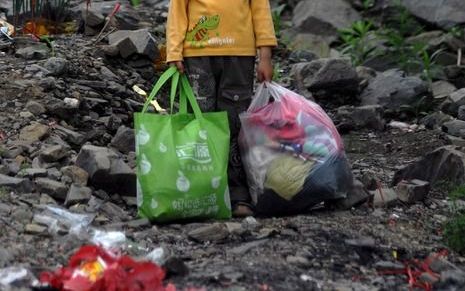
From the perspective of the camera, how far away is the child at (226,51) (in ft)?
14.9

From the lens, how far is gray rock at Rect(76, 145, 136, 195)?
4.64m

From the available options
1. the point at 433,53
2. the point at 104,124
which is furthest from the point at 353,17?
the point at 104,124

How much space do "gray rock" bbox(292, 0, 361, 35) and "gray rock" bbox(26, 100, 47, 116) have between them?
5243 mm

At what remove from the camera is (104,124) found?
19.0ft

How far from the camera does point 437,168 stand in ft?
17.6

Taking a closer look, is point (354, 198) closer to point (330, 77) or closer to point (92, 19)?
point (330, 77)

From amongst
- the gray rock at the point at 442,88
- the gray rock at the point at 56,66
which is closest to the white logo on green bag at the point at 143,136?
the gray rock at the point at 56,66

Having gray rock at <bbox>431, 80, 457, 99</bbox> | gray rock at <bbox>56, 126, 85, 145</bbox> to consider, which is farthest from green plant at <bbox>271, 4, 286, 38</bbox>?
gray rock at <bbox>56, 126, 85, 145</bbox>

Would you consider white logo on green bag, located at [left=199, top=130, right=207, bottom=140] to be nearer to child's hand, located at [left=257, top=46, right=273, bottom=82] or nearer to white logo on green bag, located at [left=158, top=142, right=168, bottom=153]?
white logo on green bag, located at [left=158, top=142, right=168, bottom=153]

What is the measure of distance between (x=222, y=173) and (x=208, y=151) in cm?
13

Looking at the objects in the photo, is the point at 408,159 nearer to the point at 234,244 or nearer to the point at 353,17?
the point at 234,244

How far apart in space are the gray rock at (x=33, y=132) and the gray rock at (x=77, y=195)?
2.60 feet

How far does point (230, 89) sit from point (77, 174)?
2.99 ft

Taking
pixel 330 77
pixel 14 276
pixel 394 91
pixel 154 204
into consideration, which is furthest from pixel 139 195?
pixel 394 91
